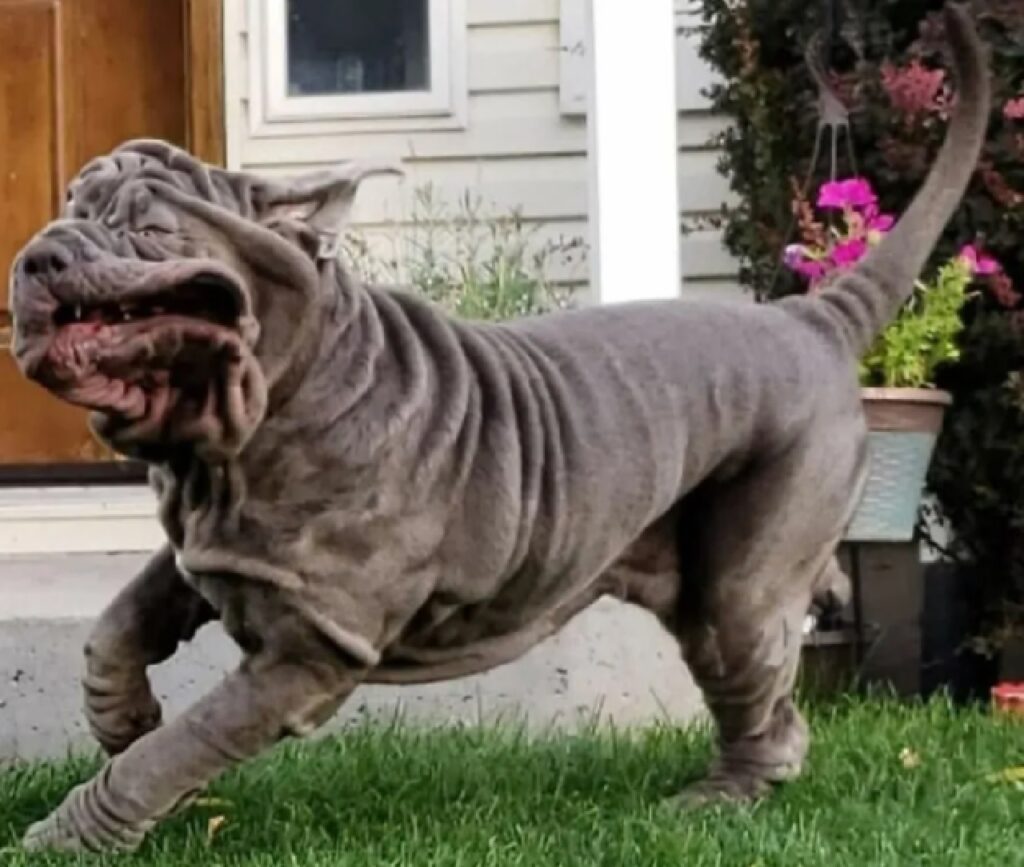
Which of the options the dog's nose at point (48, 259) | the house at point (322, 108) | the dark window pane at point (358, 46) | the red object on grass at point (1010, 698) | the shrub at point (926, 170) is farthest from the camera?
the dark window pane at point (358, 46)

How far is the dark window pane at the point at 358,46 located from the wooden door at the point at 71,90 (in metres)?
0.36

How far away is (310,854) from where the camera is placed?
130 inches

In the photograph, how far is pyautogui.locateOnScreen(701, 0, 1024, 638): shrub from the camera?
5316 mm

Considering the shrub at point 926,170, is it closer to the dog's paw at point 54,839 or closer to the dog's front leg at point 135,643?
the dog's front leg at point 135,643

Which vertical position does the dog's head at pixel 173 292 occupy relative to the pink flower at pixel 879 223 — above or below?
below

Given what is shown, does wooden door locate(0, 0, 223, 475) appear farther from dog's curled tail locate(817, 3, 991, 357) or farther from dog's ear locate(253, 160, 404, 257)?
dog's ear locate(253, 160, 404, 257)

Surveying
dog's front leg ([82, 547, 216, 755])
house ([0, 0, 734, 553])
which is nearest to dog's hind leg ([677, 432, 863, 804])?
dog's front leg ([82, 547, 216, 755])

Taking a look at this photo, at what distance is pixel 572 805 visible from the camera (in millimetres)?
3773

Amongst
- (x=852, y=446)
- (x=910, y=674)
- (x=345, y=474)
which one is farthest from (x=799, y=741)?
(x=910, y=674)

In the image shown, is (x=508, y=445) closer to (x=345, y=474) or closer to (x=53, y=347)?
(x=345, y=474)

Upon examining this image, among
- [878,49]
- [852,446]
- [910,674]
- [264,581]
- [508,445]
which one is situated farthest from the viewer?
[910,674]

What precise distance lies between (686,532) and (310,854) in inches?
34.8

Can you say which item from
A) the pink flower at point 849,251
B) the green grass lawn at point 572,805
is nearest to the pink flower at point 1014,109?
the pink flower at point 849,251

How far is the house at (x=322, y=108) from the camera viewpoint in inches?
241
